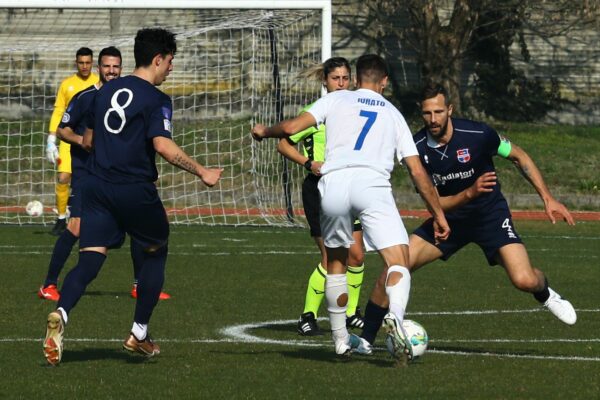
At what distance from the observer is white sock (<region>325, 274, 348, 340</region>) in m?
8.84

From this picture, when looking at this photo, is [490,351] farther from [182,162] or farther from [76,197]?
[76,197]

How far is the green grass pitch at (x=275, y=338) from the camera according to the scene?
7.65 meters

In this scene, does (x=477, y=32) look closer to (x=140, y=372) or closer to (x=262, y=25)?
(x=262, y=25)

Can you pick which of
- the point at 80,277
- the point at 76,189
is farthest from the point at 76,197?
the point at 80,277

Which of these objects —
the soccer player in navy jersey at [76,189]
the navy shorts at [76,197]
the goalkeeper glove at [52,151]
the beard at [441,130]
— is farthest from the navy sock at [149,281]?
the goalkeeper glove at [52,151]

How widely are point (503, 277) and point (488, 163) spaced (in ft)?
17.2

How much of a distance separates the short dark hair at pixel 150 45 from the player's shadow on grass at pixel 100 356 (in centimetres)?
184

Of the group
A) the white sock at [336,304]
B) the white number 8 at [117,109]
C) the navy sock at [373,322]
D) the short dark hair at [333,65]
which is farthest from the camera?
the short dark hair at [333,65]

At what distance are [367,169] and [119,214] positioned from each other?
1538mm

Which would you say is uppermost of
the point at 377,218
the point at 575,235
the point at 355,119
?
the point at 355,119

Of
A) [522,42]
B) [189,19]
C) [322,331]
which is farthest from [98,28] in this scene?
[322,331]

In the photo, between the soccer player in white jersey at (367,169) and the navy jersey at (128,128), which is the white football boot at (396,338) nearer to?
the soccer player in white jersey at (367,169)

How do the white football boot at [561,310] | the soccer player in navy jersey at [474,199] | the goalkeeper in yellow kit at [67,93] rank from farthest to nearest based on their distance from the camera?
1. the goalkeeper in yellow kit at [67,93]
2. the white football boot at [561,310]
3. the soccer player in navy jersey at [474,199]

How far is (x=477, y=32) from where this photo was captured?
3425cm
